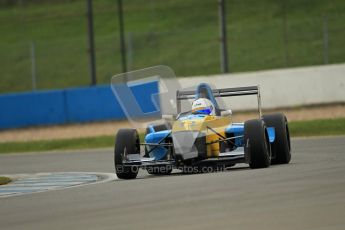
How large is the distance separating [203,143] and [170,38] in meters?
27.8

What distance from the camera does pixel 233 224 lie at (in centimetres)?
949

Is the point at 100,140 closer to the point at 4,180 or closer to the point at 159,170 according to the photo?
the point at 4,180

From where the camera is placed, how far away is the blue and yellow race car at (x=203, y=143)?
14875mm

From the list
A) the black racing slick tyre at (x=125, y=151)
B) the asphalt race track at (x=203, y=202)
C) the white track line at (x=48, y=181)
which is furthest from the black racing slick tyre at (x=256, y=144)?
the white track line at (x=48, y=181)

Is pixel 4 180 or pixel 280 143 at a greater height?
pixel 280 143

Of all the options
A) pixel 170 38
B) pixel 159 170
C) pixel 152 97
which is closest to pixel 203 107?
pixel 152 97

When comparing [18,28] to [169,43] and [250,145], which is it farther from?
[250,145]

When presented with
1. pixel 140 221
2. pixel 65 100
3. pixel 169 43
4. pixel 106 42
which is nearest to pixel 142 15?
pixel 106 42

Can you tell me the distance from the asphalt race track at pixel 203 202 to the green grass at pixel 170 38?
60.9 ft

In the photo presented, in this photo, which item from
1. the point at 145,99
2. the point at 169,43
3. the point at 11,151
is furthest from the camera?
the point at 169,43

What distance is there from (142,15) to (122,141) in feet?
114

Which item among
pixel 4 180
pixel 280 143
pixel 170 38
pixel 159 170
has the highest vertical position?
pixel 170 38

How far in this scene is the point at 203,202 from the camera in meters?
11.2

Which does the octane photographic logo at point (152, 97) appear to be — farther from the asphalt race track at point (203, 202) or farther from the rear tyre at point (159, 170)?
the asphalt race track at point (203, 202)
